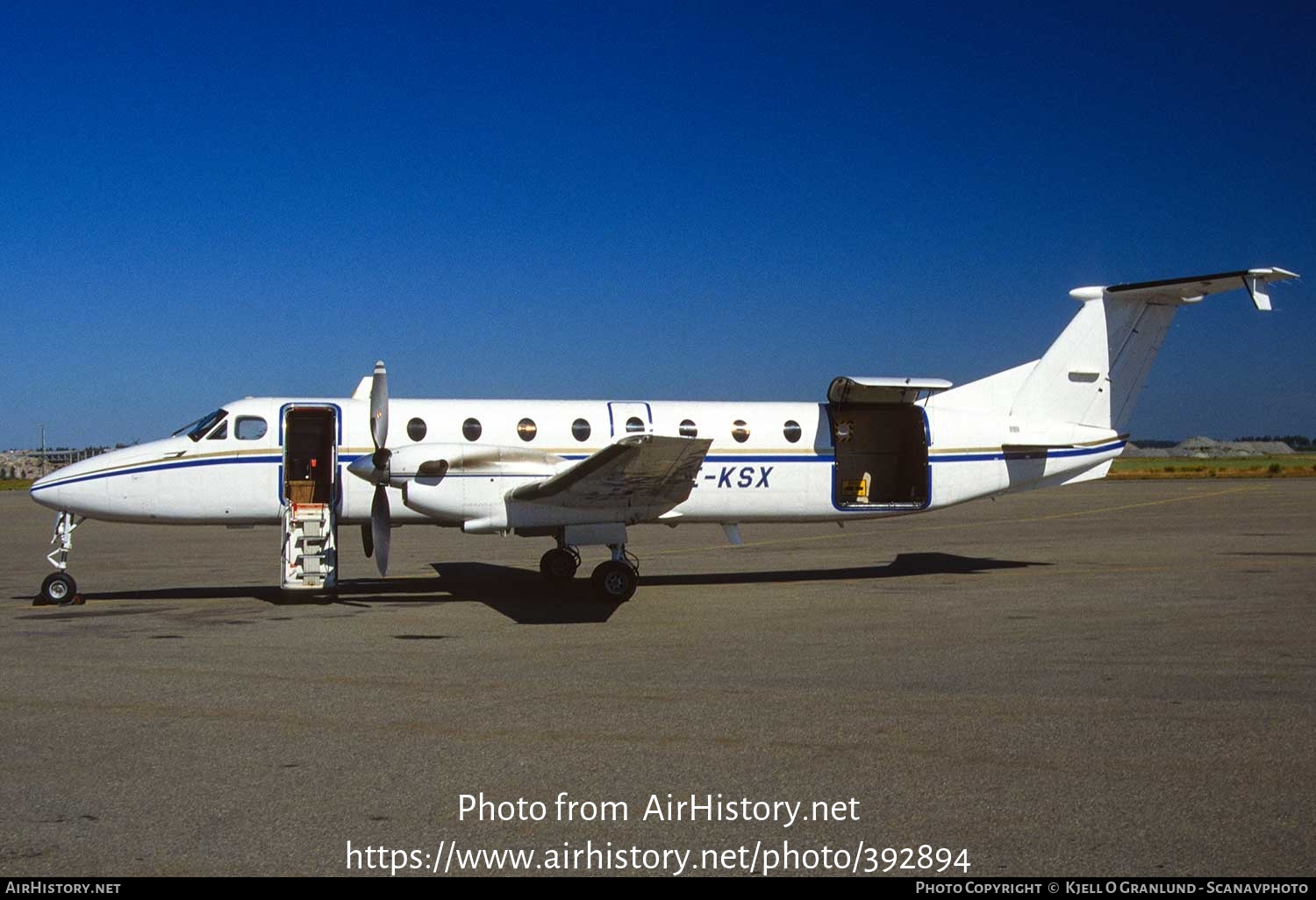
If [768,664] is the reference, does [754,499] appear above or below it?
above

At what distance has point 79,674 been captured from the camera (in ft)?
29.3

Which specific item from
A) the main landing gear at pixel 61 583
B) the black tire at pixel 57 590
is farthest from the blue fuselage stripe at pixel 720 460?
the black tire at pixel 57 590

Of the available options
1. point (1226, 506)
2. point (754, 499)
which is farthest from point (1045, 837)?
point (1226, 506)

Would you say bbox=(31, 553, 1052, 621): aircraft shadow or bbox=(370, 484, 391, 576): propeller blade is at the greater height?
bbox=(370, 484, 391, 576): propeller blade

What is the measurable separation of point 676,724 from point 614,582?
6619 mm

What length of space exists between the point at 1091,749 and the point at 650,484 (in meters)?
7.72

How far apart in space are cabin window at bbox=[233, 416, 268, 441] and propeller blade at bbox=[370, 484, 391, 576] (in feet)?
6.76

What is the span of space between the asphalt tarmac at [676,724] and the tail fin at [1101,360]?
3526 millimetres

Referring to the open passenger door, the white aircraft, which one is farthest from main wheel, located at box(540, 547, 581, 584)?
the open passenger door

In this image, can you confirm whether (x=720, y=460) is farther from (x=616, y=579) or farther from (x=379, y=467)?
(x=379, y=467)

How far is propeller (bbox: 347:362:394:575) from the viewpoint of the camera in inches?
535

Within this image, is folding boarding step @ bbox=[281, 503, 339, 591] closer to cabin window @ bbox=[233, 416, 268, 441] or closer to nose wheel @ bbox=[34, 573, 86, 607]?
cabin window @ bbox=[233, 416, 268, 441]
